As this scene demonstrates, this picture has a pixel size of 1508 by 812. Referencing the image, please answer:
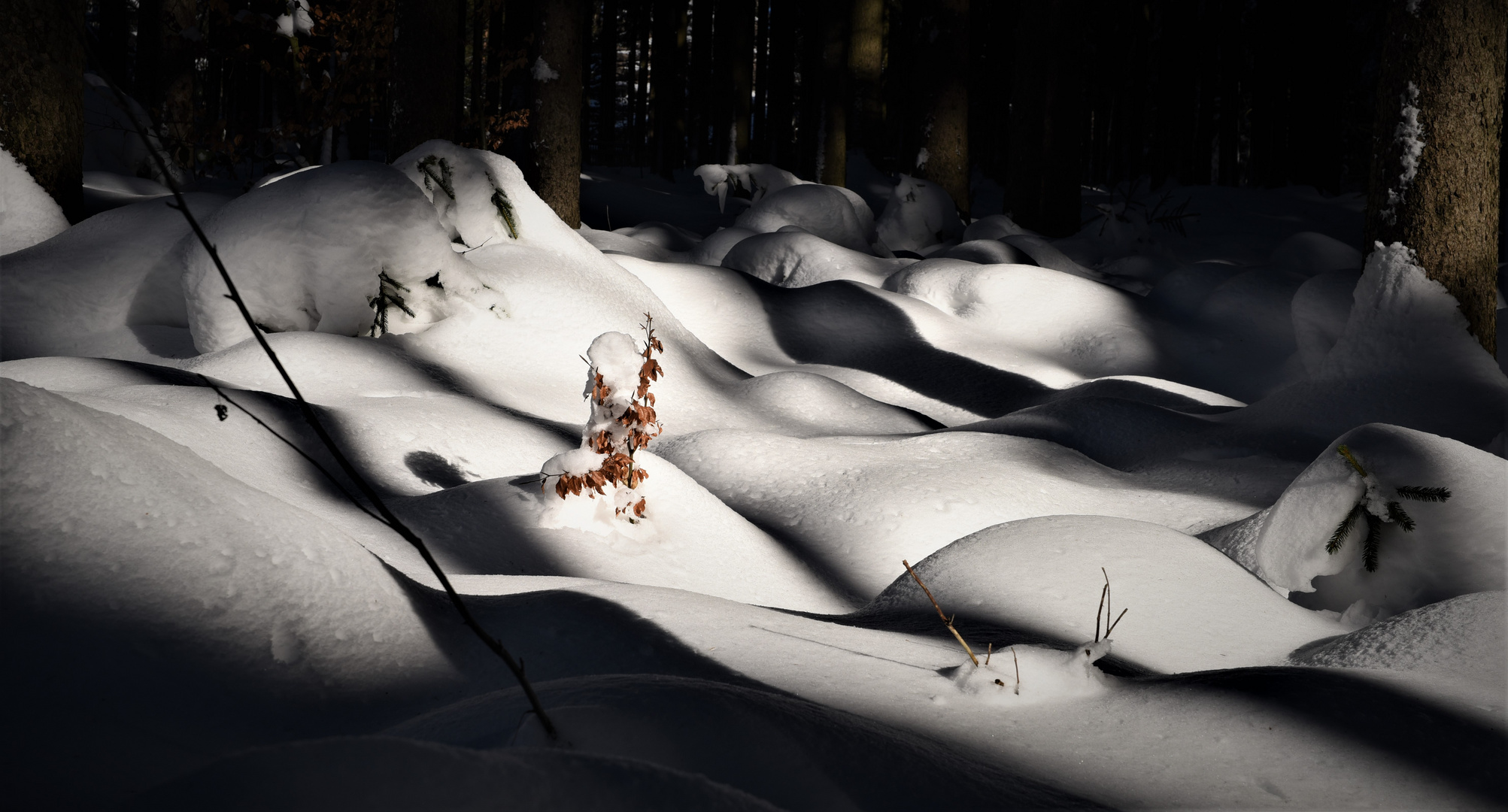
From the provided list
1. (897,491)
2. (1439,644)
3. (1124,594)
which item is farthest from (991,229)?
(1439,644)

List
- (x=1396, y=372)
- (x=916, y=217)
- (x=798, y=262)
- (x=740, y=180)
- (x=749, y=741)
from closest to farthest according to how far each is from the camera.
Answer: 1. (x=749, y=741)
2. (x=1396, y=372)
3. (x=798, y=262)
4. (x=916, y=217)
5. (x=740, y=180)

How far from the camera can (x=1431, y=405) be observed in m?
4.86

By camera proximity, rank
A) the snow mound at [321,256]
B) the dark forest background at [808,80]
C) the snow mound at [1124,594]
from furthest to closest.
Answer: the dark forest background at [808,80] < the snow mound at [321,256] < the snow mound at [1124,594]

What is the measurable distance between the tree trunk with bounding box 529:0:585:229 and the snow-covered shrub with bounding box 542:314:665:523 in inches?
225

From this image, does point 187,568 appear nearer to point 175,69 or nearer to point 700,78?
point 175,69

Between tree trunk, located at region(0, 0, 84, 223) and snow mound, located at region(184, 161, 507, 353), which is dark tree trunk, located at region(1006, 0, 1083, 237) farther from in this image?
tree trunk, located at region(0, 0, 84, 223)

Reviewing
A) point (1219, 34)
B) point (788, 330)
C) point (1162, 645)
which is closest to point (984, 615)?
point (1162, 645)

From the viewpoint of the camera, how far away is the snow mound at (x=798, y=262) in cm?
936

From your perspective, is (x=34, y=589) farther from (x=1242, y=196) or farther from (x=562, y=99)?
(x=1242, y=196)

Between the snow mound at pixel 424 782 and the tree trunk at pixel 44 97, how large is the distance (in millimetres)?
6471

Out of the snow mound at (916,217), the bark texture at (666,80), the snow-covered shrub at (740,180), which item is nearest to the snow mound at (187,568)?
the snow mound at (916,217)

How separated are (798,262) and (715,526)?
234 inches

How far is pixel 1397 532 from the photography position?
3102mm

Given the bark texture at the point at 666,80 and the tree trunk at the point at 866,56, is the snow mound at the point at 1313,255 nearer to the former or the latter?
the tree trunk at the point at 866,56
